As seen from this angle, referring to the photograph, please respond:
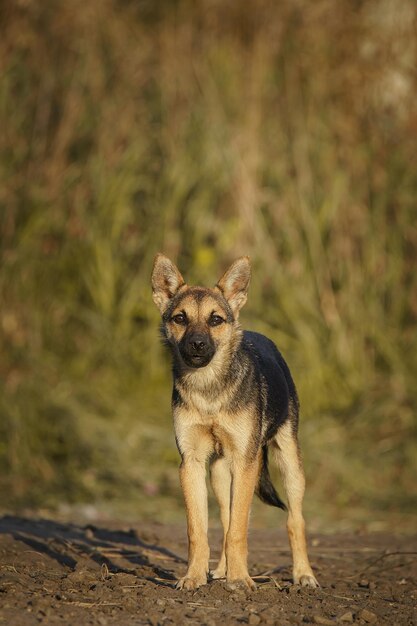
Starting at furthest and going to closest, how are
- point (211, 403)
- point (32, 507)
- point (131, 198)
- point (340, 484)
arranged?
point (131, 198), point (340, 484), point (32, 507), point (211, 403)

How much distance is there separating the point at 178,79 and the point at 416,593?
24.2ft

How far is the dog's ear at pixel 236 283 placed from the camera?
6.86 metres

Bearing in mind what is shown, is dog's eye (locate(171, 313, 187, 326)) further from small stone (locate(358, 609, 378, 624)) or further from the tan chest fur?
small stone (locate(358, 609, 378, 624))

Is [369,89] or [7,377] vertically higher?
[369,89]

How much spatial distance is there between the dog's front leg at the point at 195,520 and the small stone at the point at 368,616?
37.9 inches

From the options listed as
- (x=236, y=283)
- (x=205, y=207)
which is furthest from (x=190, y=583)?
(x=205, y=207)

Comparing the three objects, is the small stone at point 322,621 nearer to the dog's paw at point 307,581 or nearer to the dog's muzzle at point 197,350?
the dog's paw at point 307,581

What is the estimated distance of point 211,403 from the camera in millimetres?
6180

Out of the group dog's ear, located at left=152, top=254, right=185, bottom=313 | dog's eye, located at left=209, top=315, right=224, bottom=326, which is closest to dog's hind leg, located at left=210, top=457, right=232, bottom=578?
dog's eye, located at left=209, top=315, right=224, bottom=326

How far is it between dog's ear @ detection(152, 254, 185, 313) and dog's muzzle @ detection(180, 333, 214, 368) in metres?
0.68

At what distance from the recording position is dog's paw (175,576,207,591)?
5777 mm

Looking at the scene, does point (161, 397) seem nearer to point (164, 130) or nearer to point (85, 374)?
point (85, 374)

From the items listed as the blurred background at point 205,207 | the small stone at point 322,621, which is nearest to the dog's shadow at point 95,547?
the small stone at point 322,621

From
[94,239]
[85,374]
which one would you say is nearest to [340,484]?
[85,374]
